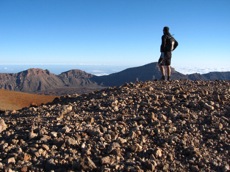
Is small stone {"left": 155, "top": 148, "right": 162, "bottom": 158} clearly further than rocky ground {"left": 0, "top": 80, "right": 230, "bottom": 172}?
Yes

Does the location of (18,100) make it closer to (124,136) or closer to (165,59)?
(165,59)

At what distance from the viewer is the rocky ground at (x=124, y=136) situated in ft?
20.2

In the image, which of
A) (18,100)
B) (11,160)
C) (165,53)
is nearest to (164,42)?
(165,53)

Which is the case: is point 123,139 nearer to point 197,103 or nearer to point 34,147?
point 34,147

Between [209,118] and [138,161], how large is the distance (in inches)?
121

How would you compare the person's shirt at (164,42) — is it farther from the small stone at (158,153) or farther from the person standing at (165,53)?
the small stone at (158,153)

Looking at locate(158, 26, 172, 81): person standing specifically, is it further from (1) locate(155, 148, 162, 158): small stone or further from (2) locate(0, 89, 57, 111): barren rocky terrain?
(2) locate(0, 89, 57, 111): barren rocky terrain

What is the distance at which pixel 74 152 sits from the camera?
255 inches

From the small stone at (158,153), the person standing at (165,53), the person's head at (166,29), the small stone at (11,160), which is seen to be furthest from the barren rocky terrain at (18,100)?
the small stone at (158,153)

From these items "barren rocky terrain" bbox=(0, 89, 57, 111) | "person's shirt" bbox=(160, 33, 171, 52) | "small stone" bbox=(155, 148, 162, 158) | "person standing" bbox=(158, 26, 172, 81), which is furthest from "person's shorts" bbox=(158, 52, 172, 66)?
"barren rocky terrain" bbox=(0, 89, 57, 111)

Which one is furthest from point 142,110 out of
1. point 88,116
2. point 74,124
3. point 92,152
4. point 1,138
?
point 1,138

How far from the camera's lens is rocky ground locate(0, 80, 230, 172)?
242 inches

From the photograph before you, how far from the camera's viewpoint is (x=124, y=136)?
7.33m

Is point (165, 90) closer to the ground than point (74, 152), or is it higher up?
higher up
